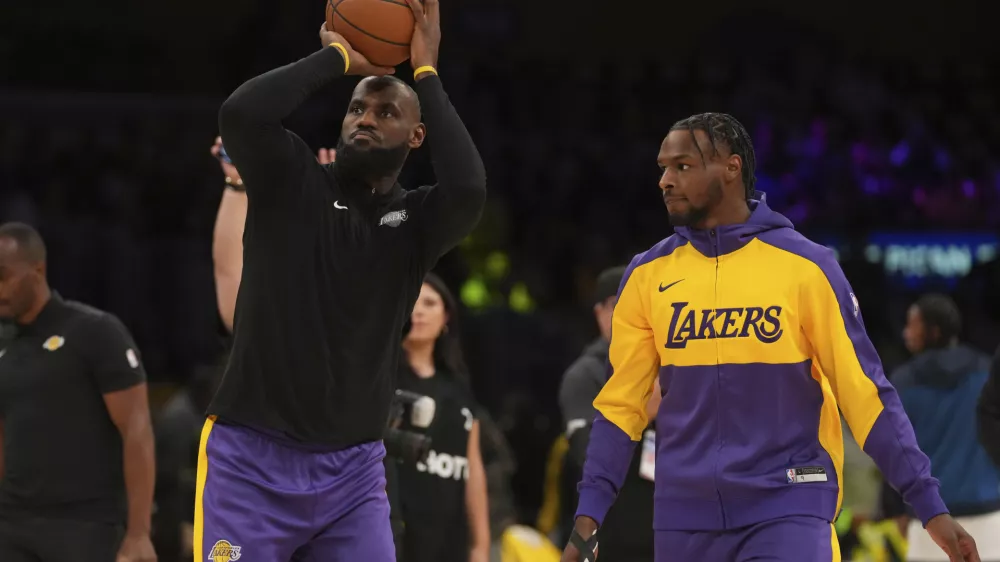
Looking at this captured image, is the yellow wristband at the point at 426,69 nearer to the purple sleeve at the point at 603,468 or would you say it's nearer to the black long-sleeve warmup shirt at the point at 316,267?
the black long-sleeve warmup shirt at the point at 316,267

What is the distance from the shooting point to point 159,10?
54.4 feet

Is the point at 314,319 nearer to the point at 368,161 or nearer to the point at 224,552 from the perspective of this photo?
the point at 368,161

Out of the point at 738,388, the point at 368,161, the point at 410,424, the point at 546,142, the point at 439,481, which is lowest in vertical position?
the point at 439,481

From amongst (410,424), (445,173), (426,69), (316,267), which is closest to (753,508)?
(445,173)

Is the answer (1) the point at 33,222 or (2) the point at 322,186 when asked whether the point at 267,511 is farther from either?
(1) the point at 33,222

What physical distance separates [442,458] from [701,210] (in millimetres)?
2356

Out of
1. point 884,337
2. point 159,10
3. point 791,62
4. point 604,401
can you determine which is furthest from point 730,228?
point 159,10

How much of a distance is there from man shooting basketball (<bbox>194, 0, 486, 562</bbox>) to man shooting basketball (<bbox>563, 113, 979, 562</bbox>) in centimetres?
66

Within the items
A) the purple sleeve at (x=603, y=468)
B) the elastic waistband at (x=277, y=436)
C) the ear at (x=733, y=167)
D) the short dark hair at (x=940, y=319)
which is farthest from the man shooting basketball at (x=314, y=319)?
the short dark hair at (x=940, y=319)

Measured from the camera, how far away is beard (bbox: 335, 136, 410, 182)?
12.1 ft

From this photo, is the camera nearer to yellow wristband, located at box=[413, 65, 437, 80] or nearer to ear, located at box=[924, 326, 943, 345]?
yellow wristband, located at box=[413, 65, 437, 80]

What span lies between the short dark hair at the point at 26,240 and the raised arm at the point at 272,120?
84.0 inches

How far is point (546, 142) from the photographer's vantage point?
14938 millimetres

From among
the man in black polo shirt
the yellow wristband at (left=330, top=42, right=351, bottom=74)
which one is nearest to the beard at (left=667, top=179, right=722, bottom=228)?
the yellow wristband at (left=330, top=42, right=351, bottom=74)
